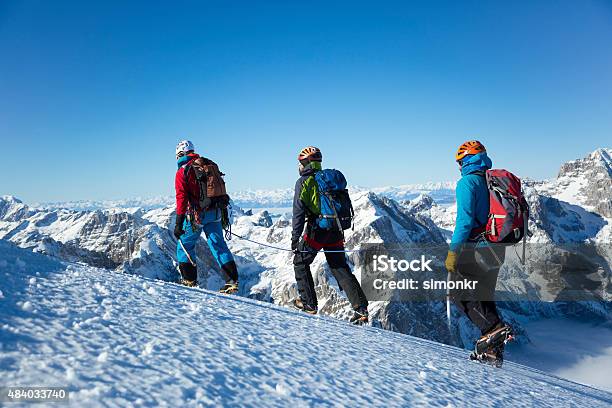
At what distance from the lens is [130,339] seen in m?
3.78

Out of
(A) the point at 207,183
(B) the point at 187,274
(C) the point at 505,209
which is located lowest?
(B) the point at 187,274

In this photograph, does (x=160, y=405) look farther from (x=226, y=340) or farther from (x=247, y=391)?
(x=226, y=340)

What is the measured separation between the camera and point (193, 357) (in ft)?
12.1

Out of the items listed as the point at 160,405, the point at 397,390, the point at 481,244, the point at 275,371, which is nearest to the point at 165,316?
the point at 275,371

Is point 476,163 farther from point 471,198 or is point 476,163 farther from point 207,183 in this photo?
point 207,183

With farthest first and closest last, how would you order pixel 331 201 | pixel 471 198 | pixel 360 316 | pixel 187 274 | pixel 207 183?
pixel 187 274 → pixel 207 183 → pixel 331 201 → pixel 360 316 → pixel 471 198

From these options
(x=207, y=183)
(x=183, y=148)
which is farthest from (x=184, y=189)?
(x=183, y=148)

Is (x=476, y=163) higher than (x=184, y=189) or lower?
higher

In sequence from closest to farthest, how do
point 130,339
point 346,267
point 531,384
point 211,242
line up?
point 130,339
point 531,384
point 346,267
point 211,242

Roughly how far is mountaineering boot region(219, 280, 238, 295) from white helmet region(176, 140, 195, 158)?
11.3 ft

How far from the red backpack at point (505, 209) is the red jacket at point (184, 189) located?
656cm

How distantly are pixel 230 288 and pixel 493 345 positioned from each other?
5869 millimetres

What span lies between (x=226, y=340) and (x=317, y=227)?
4.70 metres

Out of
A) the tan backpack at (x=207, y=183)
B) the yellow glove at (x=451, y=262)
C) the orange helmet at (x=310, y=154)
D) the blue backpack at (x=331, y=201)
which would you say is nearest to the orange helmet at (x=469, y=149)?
the yellow glove at (x=451, y=262)
